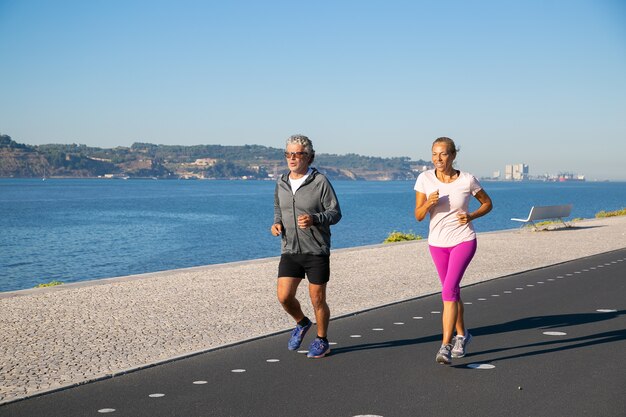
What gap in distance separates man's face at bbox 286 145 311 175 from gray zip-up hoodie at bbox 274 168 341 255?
0.31 feet

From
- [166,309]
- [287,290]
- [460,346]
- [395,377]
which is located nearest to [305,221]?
[287,290]

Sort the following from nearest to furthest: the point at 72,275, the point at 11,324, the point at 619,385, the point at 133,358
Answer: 1. the point at 619,385
2. the point at 133,358
3. the point at 11,324
4. the point at 72,275

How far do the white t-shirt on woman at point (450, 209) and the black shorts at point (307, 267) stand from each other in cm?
87

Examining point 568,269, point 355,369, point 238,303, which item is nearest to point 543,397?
point 355,369

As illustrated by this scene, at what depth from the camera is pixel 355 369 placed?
639cm

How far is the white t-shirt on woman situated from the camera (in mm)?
6539

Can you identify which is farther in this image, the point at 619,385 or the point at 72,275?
the point at 72,275

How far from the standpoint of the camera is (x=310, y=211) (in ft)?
21.7

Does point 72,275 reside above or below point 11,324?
below

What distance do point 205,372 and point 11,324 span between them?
3.29 metres

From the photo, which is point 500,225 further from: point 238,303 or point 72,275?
point 238,303

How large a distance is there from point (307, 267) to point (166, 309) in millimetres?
3509

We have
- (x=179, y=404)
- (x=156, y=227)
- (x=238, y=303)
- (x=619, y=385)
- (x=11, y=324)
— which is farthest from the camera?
(x=156, y=227)

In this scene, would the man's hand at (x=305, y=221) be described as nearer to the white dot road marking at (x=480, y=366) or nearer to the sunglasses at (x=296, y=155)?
the sunglasses at (x=296, y=155)
